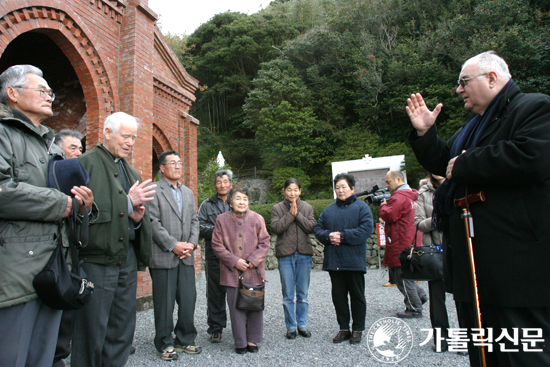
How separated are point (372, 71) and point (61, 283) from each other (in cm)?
2399

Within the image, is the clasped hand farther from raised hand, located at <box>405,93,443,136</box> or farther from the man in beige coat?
raised hand, located at <box>405,93,443,136</box>

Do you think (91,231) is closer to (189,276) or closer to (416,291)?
(189,276)

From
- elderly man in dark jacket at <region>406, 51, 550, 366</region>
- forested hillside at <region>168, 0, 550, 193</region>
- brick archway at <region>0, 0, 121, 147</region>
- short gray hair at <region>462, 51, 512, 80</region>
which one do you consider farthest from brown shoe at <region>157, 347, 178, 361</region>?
forested hillside at <region>168, 0, 550, 193</region>

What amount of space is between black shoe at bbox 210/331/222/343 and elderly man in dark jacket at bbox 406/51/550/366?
9.95 feet

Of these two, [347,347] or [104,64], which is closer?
[347,347]

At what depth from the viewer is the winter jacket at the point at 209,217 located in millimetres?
4582

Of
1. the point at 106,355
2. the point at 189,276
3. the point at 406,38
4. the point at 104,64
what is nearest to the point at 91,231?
the point at 106,355

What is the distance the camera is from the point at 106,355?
2.90 metres

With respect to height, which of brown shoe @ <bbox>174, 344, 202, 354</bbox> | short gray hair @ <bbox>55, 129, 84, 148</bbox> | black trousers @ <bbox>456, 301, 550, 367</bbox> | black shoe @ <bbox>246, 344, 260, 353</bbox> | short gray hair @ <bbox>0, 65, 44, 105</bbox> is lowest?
black shoe @ <bbox>246, 344, 260, 353</bbox>

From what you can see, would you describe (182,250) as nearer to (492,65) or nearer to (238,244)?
(238,244)

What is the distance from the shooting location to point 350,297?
155 inches

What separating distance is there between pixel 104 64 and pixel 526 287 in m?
6.37

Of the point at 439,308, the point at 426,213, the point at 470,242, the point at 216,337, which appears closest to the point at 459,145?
the point at 470,242

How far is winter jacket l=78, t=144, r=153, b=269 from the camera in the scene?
2.65 meters
